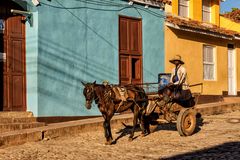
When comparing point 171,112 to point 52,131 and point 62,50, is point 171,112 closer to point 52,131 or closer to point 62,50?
point 52,131

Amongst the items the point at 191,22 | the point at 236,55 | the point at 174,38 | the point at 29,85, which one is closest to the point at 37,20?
the point at 29,85

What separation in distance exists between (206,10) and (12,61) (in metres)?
12.3

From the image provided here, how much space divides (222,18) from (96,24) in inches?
412

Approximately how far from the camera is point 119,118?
14383mm

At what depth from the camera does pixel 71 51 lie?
574 inches

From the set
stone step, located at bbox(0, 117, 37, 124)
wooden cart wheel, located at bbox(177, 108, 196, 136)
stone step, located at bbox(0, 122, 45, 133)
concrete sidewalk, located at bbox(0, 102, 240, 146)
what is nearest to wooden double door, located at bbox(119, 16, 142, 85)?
concrete sidewalk, located at bbox(0, 102, 240, 146)

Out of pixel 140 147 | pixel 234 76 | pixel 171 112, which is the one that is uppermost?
pixel 234 76

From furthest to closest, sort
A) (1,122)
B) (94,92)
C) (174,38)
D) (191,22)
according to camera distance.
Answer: (191,22) < (174,38) < (1,122) < (94,92)

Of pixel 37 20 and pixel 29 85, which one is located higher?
pixel 37 20

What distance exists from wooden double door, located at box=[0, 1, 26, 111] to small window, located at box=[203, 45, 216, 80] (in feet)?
32.5

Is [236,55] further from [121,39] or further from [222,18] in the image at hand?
[121,39]

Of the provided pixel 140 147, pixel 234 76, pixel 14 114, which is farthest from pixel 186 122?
pixel 234 76

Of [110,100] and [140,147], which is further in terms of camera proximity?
[110,100]

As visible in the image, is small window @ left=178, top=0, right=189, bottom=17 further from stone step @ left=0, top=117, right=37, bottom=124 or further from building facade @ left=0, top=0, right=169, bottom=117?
stone step @ left=0, top=117, right=37, bottom=124
